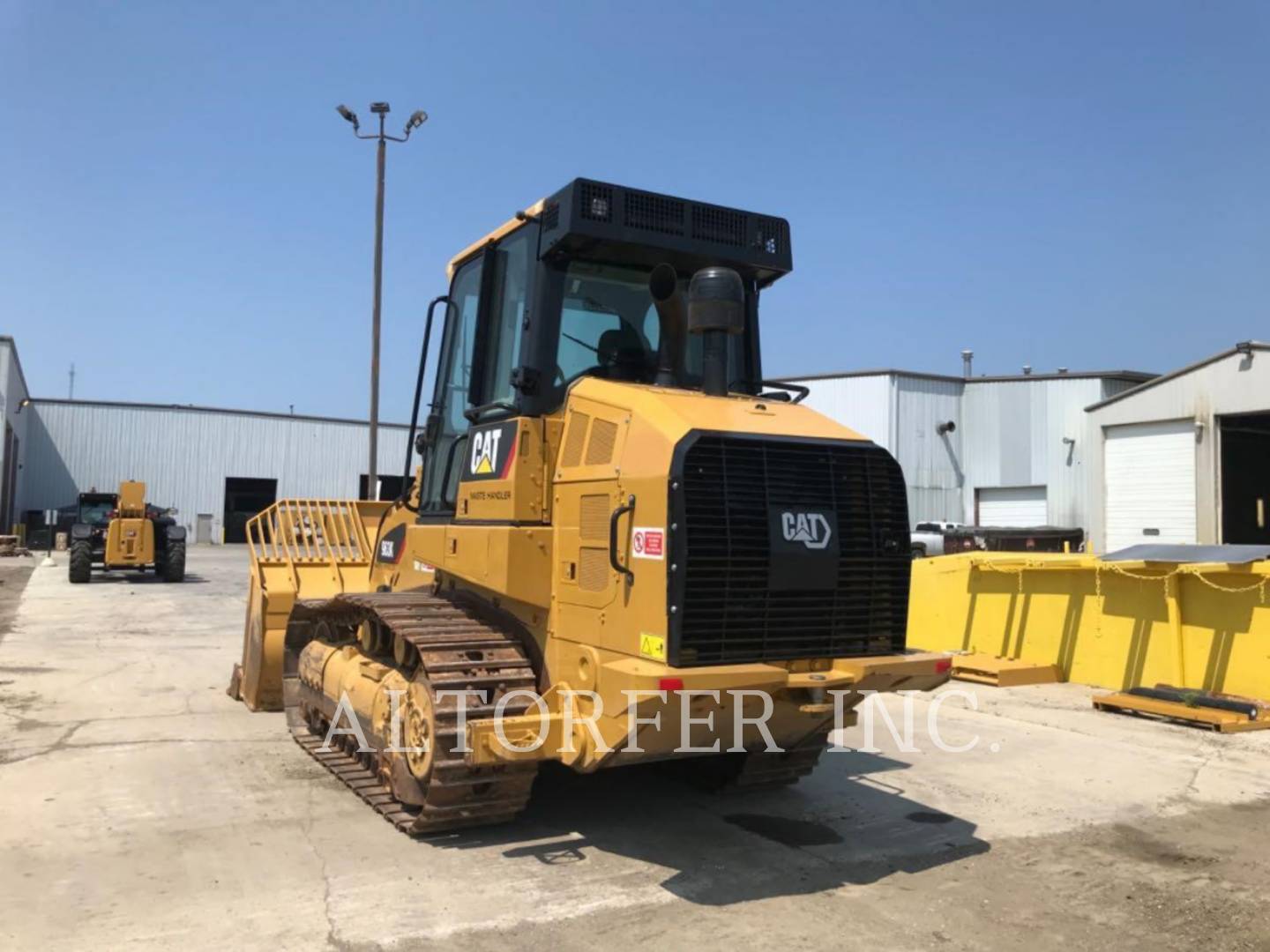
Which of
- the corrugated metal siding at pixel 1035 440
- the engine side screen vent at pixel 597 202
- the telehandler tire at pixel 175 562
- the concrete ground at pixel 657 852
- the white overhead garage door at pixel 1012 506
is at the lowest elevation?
the concrete ground at pixel 657 852

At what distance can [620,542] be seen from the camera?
453 centimetres

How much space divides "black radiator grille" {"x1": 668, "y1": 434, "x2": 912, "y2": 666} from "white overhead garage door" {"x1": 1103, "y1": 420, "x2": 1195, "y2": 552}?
2102 centimetres

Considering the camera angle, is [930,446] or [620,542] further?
[930,446]

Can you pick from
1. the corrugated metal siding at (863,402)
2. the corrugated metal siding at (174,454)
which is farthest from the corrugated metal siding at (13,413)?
the corrugated metal siding at (863,402)

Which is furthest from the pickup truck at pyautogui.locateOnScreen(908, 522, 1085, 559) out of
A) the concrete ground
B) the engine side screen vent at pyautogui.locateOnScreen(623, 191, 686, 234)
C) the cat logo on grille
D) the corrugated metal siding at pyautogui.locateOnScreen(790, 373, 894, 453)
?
the cat logo on grille

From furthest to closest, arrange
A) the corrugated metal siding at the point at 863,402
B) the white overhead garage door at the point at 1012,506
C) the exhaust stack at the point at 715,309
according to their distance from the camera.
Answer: the corrugated metal siding at the point at 863,402, the white overhead garage door at the point at 1012,506, the exhaust stack at the point at 715,309

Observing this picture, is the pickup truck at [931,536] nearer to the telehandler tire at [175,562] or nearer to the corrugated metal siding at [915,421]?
the corrugated metal siding at [915,421]

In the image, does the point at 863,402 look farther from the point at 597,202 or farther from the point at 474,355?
the point at 597,202

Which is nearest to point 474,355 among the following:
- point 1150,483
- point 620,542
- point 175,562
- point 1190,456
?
point 620,542

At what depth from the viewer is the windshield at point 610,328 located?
531 centimetres

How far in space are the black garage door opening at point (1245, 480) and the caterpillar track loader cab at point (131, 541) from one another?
24073 mm

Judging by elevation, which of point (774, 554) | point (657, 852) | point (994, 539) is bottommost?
point (657, 852)

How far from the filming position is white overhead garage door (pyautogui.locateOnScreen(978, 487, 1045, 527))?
1315 inches

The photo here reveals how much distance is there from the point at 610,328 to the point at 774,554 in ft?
5.64
